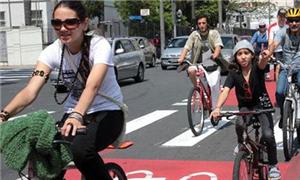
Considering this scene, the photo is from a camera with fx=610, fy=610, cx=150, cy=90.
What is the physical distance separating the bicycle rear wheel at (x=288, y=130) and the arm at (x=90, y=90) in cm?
393

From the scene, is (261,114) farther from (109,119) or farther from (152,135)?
(152,135)

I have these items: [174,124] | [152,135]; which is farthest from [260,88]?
[174,124]

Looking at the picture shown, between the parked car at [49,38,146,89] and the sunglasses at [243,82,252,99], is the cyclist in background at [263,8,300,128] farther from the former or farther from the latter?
the parked car at [49,38,146,89]

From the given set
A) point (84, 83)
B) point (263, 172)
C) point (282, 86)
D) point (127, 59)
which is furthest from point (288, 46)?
point (127, 59)

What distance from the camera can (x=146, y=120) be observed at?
11.4 m

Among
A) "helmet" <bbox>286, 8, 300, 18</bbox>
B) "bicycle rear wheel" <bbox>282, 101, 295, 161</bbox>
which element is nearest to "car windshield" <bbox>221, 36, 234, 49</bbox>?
"helmet" <bbox>286, 8, 300, 18</bbox>

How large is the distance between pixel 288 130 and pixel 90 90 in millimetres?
4310

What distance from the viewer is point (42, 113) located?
11.6ft

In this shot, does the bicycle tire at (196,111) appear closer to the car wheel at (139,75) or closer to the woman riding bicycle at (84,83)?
the woman riding bicycle at (84,83)

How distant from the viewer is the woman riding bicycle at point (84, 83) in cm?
387

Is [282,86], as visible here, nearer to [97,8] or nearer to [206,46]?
[206,46]

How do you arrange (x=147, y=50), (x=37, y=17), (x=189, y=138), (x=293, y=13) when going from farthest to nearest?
(x=37, y=17) < (x=147, y=50) < (x=189, y=138) < (x=293, y=13)

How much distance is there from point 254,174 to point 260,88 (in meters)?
0.88

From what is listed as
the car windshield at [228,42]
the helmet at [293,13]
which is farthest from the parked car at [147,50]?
the helmet at [293,13]
